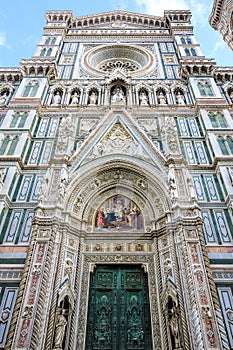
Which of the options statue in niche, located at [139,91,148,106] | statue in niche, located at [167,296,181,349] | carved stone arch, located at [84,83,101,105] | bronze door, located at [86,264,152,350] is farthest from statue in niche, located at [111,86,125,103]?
statue in niche, located at [167,296,181,349]

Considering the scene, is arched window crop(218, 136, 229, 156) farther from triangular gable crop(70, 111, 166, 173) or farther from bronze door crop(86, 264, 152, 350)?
bronze door crop(86, 264, 152, 350)

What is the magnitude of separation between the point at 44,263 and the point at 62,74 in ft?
32.4

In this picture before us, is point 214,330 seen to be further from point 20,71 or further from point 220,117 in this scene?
point 20,71

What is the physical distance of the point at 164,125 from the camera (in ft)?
36.3

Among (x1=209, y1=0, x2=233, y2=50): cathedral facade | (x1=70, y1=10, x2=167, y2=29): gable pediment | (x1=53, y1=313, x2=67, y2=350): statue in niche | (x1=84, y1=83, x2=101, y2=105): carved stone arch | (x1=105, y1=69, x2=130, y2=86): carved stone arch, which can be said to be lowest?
(x1=53, y1=313, x2=67, y2=350): statue in niche

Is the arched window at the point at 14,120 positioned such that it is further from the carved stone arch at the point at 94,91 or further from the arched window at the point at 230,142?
the arched window at the point at 230,142

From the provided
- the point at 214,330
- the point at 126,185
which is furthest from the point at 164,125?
the point at 214,330

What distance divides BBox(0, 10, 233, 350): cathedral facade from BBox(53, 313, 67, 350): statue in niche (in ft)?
0.06

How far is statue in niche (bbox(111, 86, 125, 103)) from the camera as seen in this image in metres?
12.5

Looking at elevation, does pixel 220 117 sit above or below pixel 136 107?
below

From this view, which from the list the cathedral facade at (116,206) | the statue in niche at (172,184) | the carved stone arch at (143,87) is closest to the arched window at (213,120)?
the cathedral facade at (116,206)

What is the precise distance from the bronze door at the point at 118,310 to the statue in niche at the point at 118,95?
685cm

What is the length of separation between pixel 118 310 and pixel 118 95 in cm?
839

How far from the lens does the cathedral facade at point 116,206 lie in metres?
6.66
